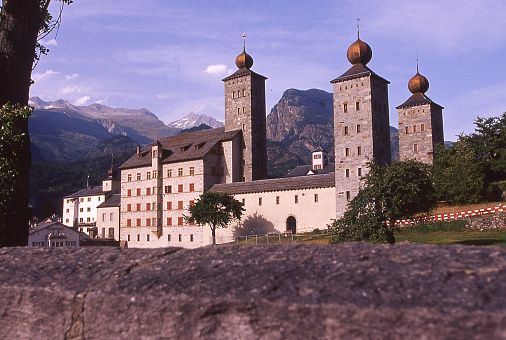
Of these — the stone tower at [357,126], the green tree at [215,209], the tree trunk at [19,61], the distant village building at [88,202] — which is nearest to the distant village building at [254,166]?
the stone tower at [357,126]

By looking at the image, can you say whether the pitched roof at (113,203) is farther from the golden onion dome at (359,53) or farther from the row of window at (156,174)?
the golden onion dome at (359,53)

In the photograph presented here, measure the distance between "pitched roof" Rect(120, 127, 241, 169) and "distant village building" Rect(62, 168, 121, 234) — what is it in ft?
111

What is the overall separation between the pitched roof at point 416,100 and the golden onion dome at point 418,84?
2.71ft

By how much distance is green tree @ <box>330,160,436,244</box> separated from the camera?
25188 millimetres

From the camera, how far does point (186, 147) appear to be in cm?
7706

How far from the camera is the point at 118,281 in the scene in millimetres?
3705

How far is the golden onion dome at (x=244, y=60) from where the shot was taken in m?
80.0

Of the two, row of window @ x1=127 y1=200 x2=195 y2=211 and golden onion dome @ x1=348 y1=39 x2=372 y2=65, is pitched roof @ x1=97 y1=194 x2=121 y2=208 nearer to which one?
row of window @ x1=127 y1=200 x2=195 y2=211

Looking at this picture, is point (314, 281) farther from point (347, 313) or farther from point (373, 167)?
point (373, 167)

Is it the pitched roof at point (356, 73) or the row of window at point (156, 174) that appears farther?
the row of window at point (156, 174)

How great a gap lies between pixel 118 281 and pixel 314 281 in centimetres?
152

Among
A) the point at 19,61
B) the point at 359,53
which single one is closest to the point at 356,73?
the point at 359,53

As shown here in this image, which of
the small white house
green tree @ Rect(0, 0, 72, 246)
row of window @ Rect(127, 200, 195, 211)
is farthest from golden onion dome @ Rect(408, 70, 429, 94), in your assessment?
green tree @ Rect(0, 0, 72, 246)

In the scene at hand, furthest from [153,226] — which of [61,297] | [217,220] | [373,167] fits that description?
[61,297]
